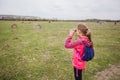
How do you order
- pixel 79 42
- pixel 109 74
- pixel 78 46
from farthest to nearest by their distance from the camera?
pixel 109 74 < pixel 78 46 < pixel 79 42

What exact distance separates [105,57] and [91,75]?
4.24m

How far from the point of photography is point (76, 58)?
14.6ft

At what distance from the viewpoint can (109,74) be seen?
8156 mm

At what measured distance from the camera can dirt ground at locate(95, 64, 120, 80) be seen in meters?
7.69

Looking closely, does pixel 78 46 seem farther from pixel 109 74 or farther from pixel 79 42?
pixel 109 74

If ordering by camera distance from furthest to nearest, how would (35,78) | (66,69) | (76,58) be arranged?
(66,69) < (35,78) < (76,58)

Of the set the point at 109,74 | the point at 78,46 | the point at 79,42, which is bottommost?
the point at 109,74

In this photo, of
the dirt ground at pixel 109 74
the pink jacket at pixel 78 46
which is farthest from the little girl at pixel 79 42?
the dirt ground at pixel 109 74

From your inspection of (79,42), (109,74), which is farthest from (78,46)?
(109,74)

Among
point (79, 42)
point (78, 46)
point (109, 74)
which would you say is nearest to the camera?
point (79, 42)

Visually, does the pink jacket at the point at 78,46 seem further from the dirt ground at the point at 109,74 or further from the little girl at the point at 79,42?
the dirt ground at the point at 109,74

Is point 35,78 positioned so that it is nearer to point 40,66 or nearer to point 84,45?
point 40,66

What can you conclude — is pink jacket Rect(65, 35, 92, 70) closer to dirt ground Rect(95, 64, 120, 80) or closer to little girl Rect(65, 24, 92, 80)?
little girl Rect(65, 24, 92, 80)

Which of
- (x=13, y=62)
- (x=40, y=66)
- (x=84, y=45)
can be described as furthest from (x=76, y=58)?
(x=13, y=62)
